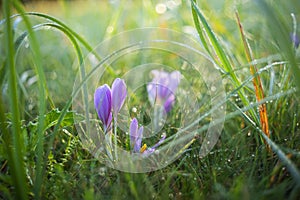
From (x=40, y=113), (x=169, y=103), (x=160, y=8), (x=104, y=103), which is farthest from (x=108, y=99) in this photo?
(x=160, y=8)

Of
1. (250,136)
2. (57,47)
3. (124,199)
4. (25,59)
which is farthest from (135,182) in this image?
(57,47)

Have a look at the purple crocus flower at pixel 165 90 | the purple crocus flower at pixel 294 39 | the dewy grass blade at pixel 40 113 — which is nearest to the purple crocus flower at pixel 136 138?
the dewy grass blade at pixel 40 113

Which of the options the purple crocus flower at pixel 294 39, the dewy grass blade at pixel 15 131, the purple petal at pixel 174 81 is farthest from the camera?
the purple petal at pixel 174 81

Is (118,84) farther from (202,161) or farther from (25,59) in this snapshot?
(25,59)

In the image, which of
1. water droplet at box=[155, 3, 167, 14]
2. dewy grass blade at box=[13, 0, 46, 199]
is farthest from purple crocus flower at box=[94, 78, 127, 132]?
water droplet at box=[155, 3, 167, 14]

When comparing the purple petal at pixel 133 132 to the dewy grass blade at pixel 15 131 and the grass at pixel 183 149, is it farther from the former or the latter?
the dewy grass blade at pixel 15 131
